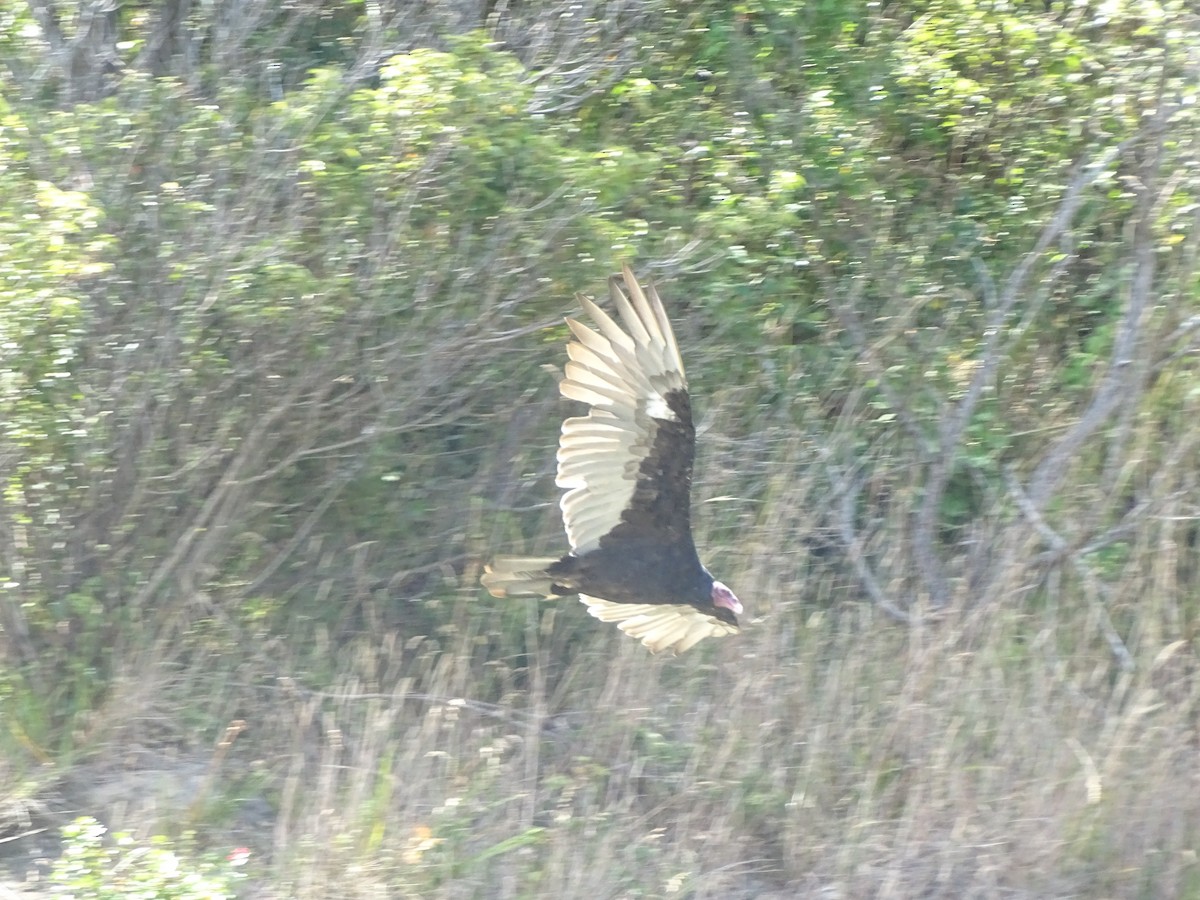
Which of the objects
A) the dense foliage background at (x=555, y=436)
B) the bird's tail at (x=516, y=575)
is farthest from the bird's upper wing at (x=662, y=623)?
the dense foliage background at (x=555, y=436)

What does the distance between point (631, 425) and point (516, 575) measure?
51cm

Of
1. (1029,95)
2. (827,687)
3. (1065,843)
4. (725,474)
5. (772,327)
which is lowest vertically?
(1065,843)

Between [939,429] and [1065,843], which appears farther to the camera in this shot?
[939,429]

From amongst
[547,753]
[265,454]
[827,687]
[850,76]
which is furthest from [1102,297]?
[265,454]

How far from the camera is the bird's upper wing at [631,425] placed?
3.52m

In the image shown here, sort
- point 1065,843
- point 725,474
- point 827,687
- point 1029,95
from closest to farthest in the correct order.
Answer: point 1065,843 → point 827,687 → point 725,474 → point 1029,95

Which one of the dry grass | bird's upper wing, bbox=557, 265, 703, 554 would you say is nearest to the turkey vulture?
bird's upper wing, bbox=557, 265, 703, 554

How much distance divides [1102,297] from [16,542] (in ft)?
12.4

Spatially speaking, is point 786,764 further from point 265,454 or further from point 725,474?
point 265,454

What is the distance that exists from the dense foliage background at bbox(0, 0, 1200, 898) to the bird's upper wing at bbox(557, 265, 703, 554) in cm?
65

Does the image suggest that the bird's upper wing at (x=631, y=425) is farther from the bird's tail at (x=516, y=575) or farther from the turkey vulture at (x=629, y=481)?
the bird's tail at (x=516, y=575)

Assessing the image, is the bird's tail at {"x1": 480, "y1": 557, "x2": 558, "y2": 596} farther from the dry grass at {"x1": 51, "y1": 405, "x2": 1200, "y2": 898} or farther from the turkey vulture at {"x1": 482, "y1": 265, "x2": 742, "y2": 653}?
the dry grass at {"x1": 51, "y1": 405, "x2": 1200, "y2": 898}

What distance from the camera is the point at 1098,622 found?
4.31 metres

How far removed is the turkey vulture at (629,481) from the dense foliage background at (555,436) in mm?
545
